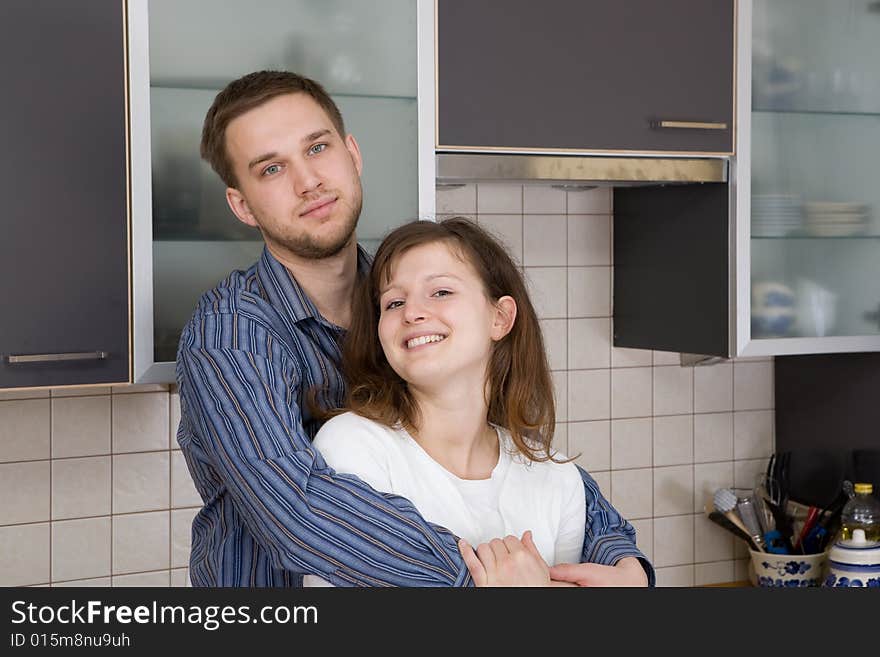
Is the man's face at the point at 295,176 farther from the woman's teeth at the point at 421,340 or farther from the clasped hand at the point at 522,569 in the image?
the clasped hand at the point at 522,569

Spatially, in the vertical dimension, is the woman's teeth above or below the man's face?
below

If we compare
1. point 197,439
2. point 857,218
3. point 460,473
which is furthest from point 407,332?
point 857,218

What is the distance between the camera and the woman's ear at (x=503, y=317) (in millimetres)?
1449

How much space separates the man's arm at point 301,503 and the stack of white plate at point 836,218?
1.31 metres

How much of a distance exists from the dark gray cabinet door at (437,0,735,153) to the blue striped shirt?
607mm

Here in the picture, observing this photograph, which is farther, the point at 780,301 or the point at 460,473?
the point at 780,301

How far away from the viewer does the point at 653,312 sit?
7.56ft

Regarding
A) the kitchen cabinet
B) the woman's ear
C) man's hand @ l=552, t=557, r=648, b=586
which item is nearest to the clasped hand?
man's hand @ l=552, t=557, r=648, b=586

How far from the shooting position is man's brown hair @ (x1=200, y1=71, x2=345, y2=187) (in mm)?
1500

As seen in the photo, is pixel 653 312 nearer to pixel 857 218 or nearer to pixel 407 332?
pixel 857 218

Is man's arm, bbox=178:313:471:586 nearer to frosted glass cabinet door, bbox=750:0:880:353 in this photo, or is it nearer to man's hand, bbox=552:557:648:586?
man's hand, bbox=552:557:648:586

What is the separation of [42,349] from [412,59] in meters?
0.80

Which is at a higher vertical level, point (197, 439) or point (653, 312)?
point (653, 312)

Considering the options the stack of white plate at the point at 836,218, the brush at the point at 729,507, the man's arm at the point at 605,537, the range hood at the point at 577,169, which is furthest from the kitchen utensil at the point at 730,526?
the man's arm at the point at 605,537
